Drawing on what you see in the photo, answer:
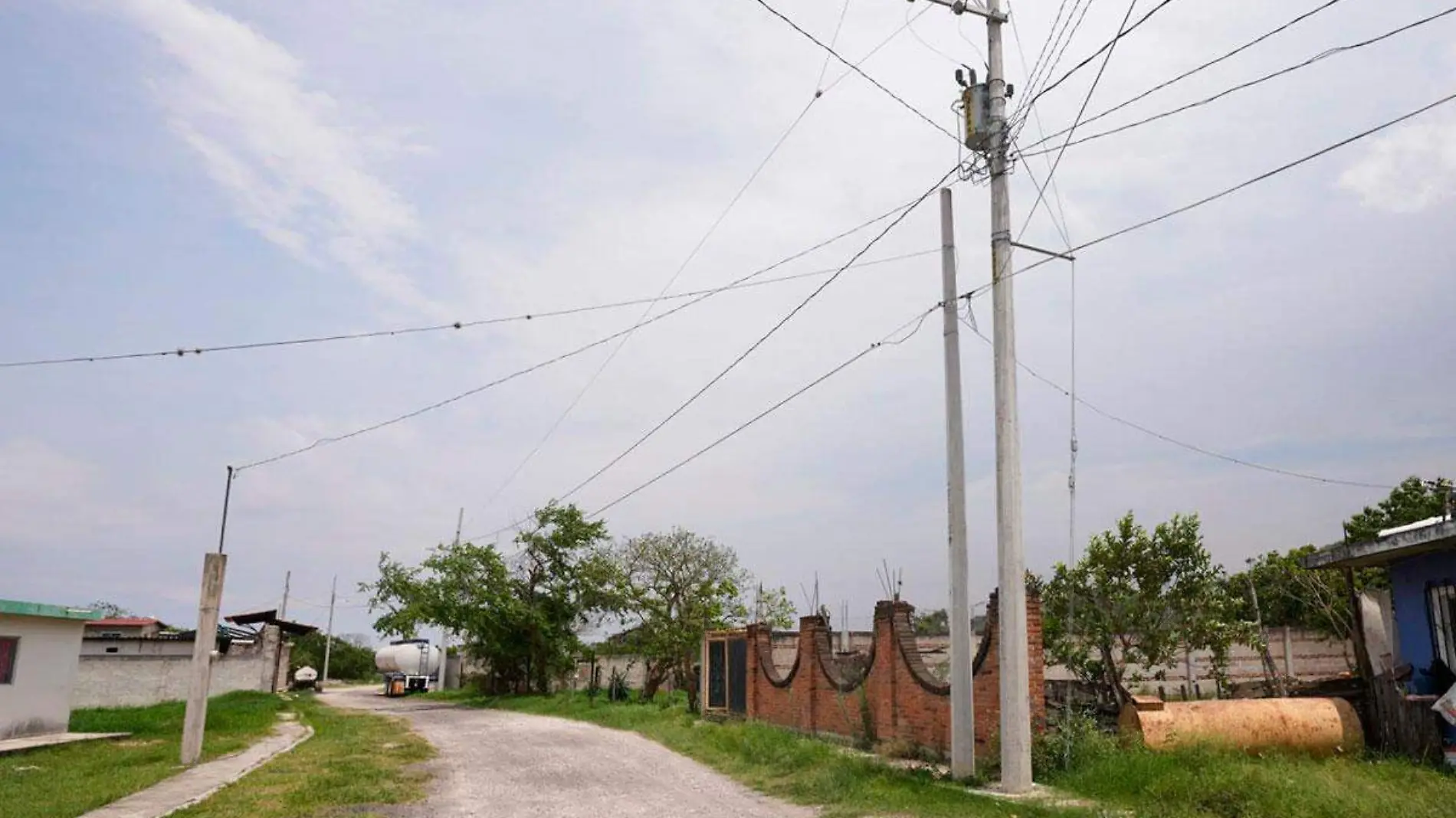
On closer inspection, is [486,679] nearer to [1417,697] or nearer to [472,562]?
[472,562]

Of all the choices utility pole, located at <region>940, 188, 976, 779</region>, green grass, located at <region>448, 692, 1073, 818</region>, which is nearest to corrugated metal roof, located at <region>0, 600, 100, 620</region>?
green grass, located at <region>448, 692, 1073, 818</region>

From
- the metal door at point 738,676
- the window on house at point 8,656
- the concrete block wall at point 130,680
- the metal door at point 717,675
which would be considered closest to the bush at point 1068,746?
the metal door at point 738,676

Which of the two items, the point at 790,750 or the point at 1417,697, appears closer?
the point at 1417,697

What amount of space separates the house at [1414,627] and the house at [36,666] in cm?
2344

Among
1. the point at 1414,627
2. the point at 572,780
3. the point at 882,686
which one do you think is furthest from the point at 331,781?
the point at 1414,627

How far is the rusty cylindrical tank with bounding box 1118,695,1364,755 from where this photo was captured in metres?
11.4

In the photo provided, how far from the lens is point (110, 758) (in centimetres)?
1722

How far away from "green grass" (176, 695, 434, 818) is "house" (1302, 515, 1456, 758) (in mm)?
11610

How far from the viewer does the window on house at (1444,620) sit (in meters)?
12.1

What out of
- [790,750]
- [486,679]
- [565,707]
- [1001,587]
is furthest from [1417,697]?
[486,679]

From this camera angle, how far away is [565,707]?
3130 cm

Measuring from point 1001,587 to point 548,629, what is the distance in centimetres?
2829

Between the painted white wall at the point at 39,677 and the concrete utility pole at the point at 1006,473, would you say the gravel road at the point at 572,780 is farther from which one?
the painted white wall at the point at 39,677

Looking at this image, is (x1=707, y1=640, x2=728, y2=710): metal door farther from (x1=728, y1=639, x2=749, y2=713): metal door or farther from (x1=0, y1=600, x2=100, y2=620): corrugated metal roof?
(x1=0, y1=600, x2=100, y2=620): corrugated metal roof
